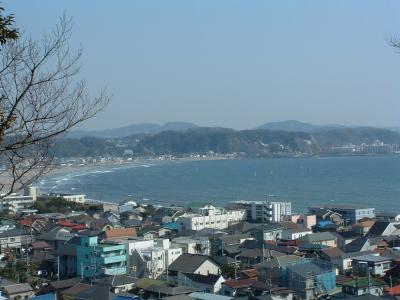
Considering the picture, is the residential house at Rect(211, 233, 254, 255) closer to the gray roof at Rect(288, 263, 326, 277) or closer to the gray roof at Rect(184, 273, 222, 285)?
the gray roof at Rect(184, 273, 222, 285)

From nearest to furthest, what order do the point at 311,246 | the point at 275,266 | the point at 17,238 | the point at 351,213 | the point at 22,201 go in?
the point at 275,266 → the point at 311,246 → the point at 17,238 → the point at 351,213 → the point at 22,201

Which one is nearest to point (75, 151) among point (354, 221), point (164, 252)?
point (354, 221)

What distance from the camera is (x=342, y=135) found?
7288cm

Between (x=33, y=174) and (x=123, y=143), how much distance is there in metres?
Answer: 67.3

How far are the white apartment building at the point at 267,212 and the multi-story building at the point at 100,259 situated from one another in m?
6.24

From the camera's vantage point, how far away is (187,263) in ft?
25.6

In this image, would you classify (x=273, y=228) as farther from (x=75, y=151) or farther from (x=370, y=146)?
(x=370, y=146)

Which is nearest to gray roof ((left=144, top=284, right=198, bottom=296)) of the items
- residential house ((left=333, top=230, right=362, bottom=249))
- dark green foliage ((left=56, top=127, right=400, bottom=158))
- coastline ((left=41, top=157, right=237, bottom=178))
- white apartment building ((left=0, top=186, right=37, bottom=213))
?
residential house ((left=333, top=230, right=362, bottom=249))

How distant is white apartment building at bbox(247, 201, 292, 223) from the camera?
14.0 meters

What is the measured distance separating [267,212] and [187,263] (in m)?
6.54

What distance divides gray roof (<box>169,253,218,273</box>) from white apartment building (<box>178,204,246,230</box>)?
4.29 m

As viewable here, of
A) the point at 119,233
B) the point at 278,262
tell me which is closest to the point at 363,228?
the point at 278,262

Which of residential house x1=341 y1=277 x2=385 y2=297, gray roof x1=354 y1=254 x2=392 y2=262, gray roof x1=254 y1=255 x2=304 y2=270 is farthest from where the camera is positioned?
gray roof x1=354 y1=254 x2=392 y2=262

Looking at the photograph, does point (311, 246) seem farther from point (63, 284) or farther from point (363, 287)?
point (63, 284)
